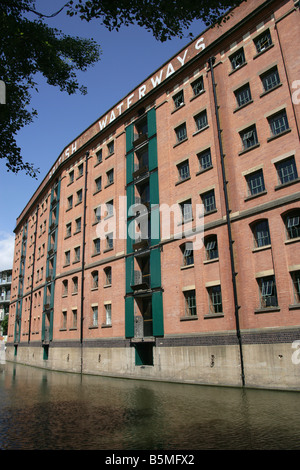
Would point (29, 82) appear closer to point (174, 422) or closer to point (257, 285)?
point (174, 422)

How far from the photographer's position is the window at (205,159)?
21950 mm

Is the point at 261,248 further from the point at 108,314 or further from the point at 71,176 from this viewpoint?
the point at 71,176

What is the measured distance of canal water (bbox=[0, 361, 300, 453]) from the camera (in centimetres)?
764

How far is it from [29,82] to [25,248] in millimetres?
45919

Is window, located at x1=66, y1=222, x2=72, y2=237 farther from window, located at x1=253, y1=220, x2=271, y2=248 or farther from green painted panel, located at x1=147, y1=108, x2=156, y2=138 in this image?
window, located at x1=253, y1=220, x2=271, y2=248

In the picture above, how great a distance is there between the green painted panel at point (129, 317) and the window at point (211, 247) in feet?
23.9

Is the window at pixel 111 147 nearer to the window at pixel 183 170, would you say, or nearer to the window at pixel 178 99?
the window at pixel 178 99

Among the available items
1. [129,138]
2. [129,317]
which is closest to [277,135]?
[129,138]

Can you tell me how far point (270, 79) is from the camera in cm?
1962

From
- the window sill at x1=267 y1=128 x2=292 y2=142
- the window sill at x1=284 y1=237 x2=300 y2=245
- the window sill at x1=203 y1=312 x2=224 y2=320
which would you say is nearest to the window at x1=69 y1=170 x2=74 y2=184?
the window sill at x1=203 y1=312 x2=224 y2=320

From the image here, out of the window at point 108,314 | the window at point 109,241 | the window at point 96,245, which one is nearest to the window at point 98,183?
the window at point 96,245

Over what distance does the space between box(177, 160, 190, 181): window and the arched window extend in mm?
6611

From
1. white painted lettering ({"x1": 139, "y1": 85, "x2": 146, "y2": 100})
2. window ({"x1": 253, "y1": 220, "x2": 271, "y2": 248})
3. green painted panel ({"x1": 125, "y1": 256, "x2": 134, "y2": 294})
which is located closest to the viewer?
window ({"x1": 253, "y1": 220, "x2": 271, "y2": 248})

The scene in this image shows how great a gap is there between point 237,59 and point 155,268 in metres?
14.5
